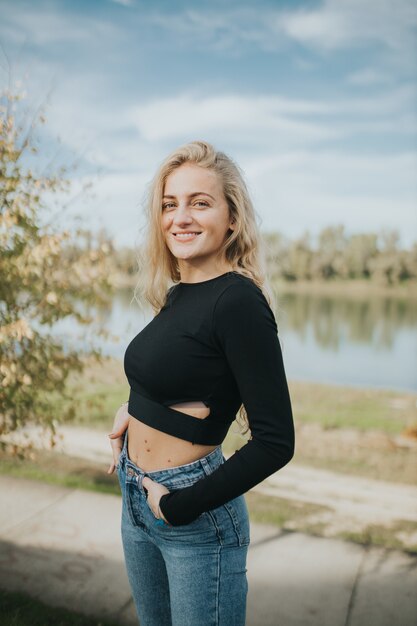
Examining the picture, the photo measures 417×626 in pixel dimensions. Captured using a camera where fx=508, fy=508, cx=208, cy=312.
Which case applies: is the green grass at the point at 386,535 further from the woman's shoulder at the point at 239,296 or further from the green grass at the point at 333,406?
the green grass at the point at 333,406

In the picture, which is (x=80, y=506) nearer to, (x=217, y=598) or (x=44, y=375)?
(x=44, y=375)

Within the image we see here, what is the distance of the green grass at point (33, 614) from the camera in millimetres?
2799

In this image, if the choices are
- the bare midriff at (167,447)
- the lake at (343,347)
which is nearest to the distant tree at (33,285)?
the lake at (343,347)

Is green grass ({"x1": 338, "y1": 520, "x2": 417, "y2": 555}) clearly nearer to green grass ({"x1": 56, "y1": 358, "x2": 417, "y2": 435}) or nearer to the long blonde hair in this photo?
the long blonde hair

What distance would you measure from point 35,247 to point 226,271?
233cm

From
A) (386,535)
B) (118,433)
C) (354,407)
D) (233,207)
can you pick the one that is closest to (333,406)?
(354,407)

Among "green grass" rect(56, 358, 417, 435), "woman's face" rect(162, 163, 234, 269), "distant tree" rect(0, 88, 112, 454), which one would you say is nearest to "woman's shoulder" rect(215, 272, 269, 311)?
"woman's face" rect(162, 163, 234, 269)

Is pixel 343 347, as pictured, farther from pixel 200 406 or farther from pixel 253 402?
pixel 253 402

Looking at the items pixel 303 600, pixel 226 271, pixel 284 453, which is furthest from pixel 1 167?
pixel 303 600

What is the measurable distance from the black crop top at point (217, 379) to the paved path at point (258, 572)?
6.72 ft

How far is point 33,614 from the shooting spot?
9.52 feet

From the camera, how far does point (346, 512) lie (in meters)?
4.69

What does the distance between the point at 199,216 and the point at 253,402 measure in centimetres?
66

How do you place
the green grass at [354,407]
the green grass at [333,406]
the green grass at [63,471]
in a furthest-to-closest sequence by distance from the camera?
the green grass at [354,407], the green grass at [333,406], the green grass at [63,471]
